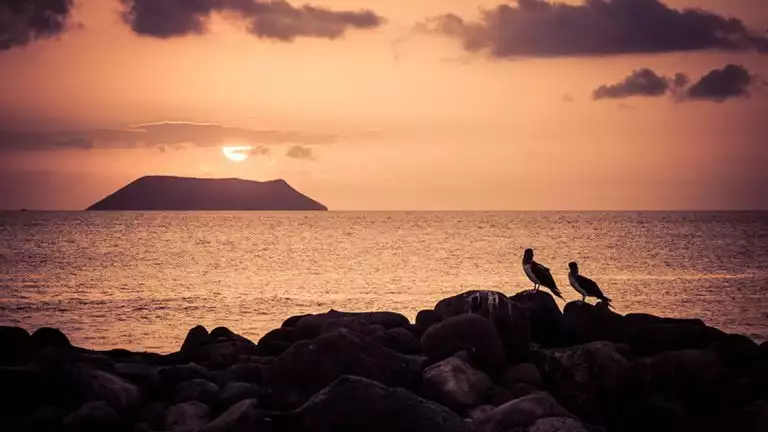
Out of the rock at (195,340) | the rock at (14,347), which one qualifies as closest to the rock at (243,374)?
the rock at (195,340)

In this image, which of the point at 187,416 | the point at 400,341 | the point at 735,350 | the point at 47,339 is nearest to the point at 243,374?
the point at 187,416

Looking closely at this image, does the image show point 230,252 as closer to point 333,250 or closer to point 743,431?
point 333,250

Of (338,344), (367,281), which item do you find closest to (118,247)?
(367,281)

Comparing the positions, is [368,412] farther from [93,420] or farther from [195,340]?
[195,340]

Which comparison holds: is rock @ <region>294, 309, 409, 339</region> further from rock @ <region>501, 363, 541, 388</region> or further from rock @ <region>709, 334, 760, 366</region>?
rock @ <region>709, 334, 760, 366</region>

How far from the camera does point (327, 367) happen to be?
44.4 feet

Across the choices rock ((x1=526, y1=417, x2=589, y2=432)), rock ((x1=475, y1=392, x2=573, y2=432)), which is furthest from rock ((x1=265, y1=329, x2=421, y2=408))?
rock ((x1=526, y1=417, x2=589, y2=432))

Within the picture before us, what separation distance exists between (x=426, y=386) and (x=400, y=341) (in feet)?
8.94

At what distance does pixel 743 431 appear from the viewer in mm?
13555

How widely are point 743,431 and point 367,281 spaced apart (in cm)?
4180

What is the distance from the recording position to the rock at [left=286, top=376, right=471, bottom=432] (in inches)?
455

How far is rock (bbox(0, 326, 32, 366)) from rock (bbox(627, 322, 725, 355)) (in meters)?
10.2

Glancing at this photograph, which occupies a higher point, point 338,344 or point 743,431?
point 338,344

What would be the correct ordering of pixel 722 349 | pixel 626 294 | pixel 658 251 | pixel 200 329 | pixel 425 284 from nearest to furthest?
pixel 722 349, pixel 200 329, pixel 626 294, pixel 425 284, pixel 658 251
